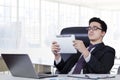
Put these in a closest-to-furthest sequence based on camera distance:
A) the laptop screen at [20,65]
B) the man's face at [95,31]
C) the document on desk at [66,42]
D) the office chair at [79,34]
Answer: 1. the laptop screen at [20,65]
2. the document on desk at [66,42]
3. the man's face at [95,31]
4. the office chair at [79,34]

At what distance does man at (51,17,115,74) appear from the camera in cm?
209

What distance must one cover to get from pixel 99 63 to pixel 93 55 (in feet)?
0.52

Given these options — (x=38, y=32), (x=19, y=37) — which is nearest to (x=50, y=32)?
(x=38, y=32)

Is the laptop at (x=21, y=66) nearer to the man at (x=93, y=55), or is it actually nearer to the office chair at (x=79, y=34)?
the man at (x=93, y=55)

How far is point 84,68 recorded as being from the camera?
7.60 ft

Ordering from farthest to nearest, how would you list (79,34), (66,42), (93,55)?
1. (79,34)
2. (93,55)
3. (66,42)

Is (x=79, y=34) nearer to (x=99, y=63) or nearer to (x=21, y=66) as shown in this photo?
(x=99, y=63)

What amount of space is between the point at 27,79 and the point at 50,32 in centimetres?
519

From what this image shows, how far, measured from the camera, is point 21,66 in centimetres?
171

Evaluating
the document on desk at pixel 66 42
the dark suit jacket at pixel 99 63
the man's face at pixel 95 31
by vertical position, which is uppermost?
the man's face at pixel 95 31

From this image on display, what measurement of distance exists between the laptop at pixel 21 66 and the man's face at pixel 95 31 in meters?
0.75

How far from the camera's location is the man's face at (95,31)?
233cm

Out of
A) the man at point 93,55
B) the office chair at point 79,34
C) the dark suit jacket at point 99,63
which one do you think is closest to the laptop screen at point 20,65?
the man at point 93,55

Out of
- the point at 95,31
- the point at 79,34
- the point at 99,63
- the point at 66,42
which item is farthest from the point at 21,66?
the point at 79,34
